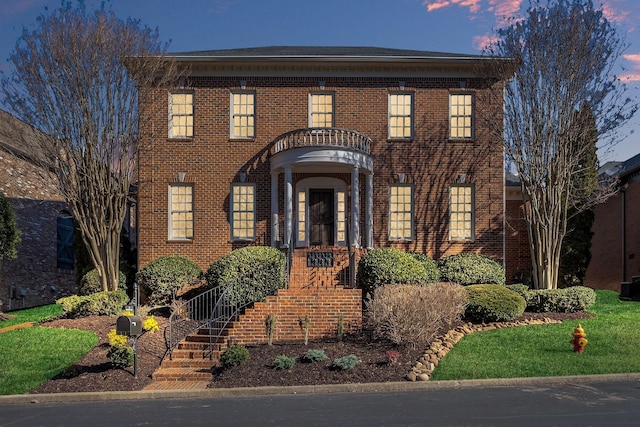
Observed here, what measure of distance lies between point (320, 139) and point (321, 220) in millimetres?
2660

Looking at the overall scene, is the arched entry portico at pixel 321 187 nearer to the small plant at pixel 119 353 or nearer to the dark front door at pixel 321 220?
the dark front door at pixel 321 220

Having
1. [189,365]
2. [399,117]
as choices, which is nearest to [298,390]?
[189,365]

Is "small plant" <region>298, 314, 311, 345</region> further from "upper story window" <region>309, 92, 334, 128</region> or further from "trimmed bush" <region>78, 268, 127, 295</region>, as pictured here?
"upper story window" <region>309, 92, 334, 128</region>

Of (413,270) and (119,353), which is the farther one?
(413,270)

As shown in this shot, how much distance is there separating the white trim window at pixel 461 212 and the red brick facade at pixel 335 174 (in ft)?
0.63

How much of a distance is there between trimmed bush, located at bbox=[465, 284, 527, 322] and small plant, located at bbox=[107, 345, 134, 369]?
7.91 m

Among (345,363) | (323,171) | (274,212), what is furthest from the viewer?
(323,171)

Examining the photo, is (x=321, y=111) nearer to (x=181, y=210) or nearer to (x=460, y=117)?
(x=460, y=117)

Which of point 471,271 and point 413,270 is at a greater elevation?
point 413,270

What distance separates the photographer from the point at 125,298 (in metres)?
16.9

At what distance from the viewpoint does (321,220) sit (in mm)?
20000

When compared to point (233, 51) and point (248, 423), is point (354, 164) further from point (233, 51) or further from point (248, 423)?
point (248, 423)

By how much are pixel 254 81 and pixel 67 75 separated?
19.2ft

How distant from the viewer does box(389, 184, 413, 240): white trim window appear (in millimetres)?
20094
